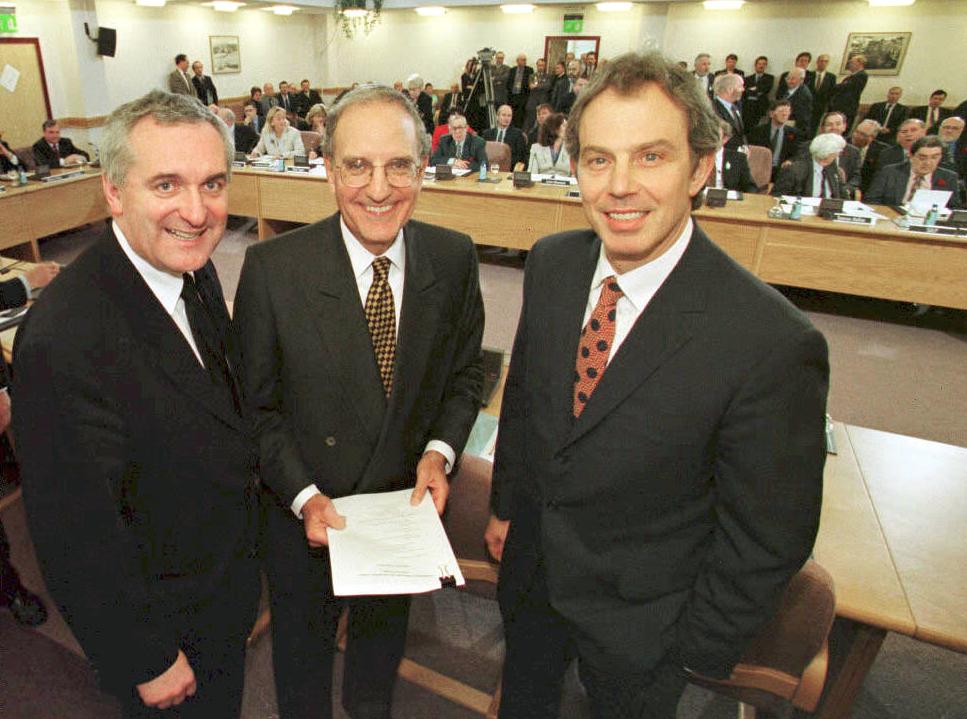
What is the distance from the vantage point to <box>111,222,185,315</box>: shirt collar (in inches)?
46.3

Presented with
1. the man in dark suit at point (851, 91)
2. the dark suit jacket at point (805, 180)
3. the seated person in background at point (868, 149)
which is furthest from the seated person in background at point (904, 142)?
the man in dark suit at point (851, 91)

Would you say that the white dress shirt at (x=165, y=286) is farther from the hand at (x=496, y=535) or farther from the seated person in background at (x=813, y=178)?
the seated person in background at (x=813, y=178)

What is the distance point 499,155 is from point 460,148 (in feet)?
1.55

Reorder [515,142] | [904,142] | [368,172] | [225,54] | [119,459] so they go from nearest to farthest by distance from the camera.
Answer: [119,459] < [368,172] < [904,142] < [515,142] < [225,54]

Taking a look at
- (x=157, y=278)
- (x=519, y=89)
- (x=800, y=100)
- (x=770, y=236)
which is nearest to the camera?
(x=157, y=278)

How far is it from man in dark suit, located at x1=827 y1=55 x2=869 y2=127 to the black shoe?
11.3m

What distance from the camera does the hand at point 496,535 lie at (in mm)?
1571

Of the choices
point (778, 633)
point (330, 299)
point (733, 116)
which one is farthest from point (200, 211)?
point (733, 116)

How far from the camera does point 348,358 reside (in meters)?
1.42

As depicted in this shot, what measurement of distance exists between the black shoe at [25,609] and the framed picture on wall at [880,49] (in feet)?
42.6

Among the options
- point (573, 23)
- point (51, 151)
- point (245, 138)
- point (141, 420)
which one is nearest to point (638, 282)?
point (141, 420)

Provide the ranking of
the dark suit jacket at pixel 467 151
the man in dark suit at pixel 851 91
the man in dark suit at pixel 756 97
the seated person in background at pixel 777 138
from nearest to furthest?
the dark suit jacket at pixel 467 151 < the seated person in background at pixel 777 138 < the man in dark suit at pixel 851 91 < the man in dark suit at pixel 756 97

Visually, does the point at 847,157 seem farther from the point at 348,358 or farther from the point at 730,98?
the point at 348,358

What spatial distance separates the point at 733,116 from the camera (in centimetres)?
593
